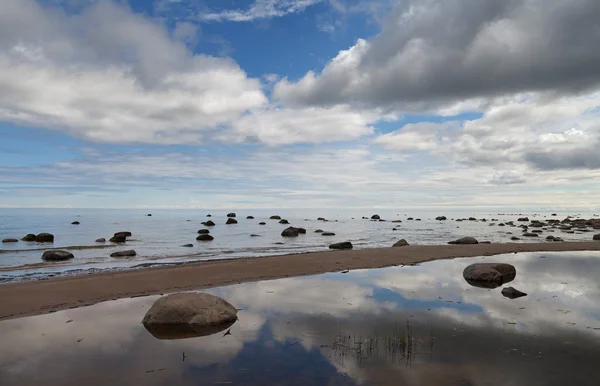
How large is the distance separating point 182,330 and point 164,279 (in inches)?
317

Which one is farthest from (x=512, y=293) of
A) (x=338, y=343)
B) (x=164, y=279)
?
(x=164, y=279)

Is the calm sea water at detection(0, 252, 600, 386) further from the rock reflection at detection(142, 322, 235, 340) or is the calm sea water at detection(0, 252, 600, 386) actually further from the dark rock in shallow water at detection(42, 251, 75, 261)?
the dark rock in shallow water at detection(42, 251, 75, 261)

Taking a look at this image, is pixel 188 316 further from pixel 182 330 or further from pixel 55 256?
pixel 55 256

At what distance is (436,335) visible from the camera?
8.25 metres

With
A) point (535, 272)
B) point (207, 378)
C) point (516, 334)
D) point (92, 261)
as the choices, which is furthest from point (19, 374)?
point (92, 261)

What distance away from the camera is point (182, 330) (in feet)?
29.0

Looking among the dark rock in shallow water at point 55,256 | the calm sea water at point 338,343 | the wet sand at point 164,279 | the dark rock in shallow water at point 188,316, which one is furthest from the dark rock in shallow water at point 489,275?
the dark rock in shallow water at point 55,256

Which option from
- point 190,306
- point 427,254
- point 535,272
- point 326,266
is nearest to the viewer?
point 190,306

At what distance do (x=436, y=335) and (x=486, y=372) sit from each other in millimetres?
1946

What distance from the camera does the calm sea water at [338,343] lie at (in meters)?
6.27

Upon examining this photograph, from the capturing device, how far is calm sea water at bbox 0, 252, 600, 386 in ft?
20.6

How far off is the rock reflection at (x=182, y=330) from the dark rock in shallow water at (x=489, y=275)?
994cm

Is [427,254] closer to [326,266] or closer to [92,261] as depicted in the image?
[326,266]

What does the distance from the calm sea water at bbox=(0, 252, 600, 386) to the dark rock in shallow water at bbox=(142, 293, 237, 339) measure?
40 cm
